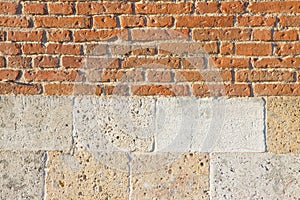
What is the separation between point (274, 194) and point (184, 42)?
43.8 inches

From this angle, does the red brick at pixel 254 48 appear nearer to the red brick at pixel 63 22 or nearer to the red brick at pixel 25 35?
the red brick at pixel 63 22

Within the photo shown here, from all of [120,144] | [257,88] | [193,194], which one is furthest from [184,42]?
[193,194]

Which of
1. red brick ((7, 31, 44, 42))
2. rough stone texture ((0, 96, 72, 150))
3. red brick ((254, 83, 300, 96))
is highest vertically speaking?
red brick ((7, 31, 44, 42))

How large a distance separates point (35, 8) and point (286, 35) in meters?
1.60

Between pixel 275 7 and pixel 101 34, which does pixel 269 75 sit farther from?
pixel 101 34

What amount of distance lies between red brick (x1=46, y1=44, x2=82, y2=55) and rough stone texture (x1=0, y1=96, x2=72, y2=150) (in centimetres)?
29

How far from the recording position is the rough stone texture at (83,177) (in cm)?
307

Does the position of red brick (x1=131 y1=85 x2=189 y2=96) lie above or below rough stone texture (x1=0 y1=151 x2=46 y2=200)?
above

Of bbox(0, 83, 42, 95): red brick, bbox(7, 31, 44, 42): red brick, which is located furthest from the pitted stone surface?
bbox(7, 31, 44, 42): red brick

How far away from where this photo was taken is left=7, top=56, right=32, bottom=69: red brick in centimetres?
309

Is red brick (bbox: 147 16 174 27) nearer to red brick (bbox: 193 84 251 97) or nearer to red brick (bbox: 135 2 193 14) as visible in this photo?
red brick (bbox: 135 2 193 14)

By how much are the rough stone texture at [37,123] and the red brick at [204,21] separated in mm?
869

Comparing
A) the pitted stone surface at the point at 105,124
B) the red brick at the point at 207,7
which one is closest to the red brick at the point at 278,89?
the red brick at the point at 207,7

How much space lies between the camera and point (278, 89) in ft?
9.96
